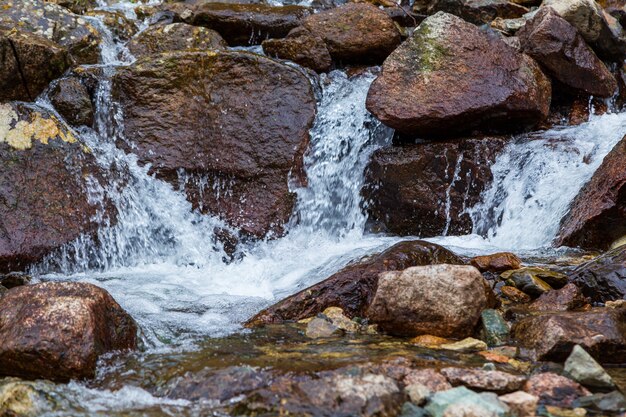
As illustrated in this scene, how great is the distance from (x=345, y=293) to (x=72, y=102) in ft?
13.8

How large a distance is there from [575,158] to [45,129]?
233 inches

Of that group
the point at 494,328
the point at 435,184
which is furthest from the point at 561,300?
the point at 435,184

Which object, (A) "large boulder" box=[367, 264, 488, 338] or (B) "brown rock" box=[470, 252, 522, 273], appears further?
(B) "brown rock" box=[470, 252, 522, 273]

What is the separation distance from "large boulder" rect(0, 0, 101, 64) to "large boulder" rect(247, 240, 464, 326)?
208 inches

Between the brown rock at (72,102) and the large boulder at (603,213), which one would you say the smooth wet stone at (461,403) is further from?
the brown rock at (72,102)

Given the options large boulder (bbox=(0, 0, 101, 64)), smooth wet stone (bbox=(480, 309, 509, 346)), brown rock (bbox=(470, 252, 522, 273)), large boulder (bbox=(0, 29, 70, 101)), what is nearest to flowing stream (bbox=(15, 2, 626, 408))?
large boulder (bbox=(0, 29, 70, 101))

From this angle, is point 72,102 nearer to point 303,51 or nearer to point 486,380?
point 303,51

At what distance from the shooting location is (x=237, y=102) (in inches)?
304

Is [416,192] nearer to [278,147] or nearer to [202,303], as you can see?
[278,147]

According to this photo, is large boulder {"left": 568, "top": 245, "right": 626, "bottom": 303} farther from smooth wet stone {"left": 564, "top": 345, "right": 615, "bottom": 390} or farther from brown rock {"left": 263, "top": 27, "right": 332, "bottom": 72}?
brown rock {"left": 263, "top": 27, "right": 332, "bottom": 72}

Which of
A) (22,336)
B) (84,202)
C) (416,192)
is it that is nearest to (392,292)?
(22,336)

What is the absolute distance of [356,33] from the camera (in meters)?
9.17

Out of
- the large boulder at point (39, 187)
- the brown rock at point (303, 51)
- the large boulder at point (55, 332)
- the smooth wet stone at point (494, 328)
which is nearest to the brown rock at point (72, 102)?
the large boulder at point (39, 187)

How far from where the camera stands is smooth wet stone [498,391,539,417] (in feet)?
9.90
